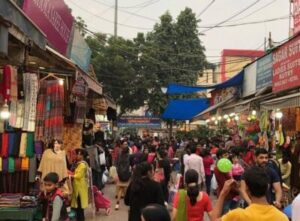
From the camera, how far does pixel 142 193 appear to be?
6.70m

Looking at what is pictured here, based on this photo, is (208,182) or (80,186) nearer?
(80,186)

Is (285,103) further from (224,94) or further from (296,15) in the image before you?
(224,94)

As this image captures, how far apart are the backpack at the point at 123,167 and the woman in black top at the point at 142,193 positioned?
23.0 feet

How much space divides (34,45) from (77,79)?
3.49m

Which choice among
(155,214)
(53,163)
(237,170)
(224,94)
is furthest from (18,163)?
(224,94)

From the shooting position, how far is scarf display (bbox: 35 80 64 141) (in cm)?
914

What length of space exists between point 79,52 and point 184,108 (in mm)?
12454

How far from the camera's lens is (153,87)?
126ft

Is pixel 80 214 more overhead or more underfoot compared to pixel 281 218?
more underfoot

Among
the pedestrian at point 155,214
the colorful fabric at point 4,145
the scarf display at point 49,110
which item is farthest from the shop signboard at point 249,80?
the pedestrian at point 155,214

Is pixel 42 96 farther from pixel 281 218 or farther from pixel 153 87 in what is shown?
pixel 153 87

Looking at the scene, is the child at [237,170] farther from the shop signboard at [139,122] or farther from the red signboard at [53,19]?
the shop signboard at [139,122]

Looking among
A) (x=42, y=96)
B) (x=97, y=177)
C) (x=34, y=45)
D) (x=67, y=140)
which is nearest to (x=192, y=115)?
(x=97, y=177)

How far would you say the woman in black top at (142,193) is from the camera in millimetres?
6699
